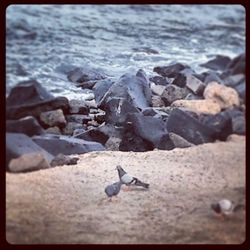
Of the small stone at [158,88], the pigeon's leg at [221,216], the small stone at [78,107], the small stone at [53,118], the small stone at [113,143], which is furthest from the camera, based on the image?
the small stone at [113,143]

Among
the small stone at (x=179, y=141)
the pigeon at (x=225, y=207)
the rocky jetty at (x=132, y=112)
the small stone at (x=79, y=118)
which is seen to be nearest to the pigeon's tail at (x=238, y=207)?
the pigeon at (x=225, y=207)

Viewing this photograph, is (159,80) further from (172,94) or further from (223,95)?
(223,95)

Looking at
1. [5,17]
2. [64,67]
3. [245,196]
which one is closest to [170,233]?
[245,196]

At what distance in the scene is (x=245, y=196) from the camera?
3.60 feet

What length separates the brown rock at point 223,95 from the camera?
3.66 ft

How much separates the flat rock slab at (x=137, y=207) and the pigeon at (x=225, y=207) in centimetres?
1

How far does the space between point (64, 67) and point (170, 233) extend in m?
0.54

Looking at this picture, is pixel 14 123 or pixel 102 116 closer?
pixel 14 123

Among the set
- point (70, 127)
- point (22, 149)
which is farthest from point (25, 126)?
point (70, 127)

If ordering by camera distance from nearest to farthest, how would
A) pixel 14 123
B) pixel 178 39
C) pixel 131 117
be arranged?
pixel 14 123
pixel 178 39
pixel 131 117

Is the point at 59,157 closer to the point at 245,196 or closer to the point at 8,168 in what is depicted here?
the point at 8,168

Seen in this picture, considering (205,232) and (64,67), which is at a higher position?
(64,67)

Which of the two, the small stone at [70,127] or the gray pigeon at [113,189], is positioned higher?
the small stone at [70,127]

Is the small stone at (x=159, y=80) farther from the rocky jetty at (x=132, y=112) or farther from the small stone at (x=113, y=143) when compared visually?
the small stone at (x=113, y=143)
